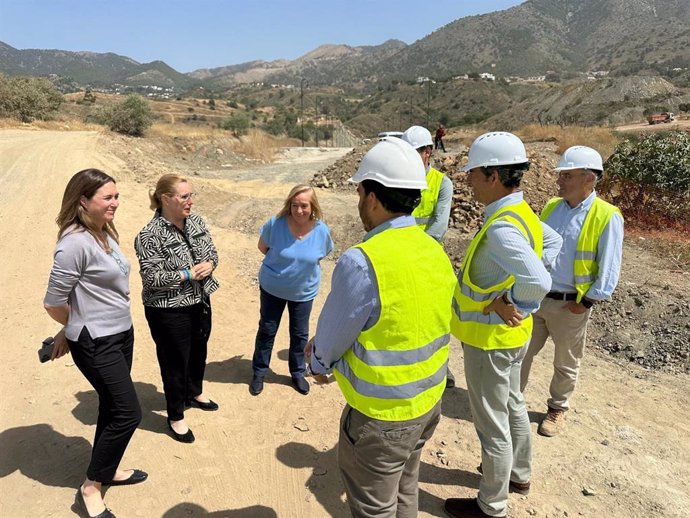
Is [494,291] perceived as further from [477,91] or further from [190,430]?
[477,91]

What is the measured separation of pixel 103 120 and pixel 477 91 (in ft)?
259

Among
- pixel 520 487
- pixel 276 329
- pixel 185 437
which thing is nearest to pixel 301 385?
pixel 276 329

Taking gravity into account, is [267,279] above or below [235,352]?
above

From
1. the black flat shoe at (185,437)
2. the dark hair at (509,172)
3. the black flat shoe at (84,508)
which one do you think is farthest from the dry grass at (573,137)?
the black flat shoe at (84,508)

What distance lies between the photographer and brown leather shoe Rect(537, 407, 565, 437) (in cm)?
358

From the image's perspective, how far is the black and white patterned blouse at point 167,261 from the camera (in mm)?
2922

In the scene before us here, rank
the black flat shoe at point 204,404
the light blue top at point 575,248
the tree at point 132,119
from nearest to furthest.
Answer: the light blue top at point 575,248 → the black flat shoe at point 204,404 → the tree at point 132,119

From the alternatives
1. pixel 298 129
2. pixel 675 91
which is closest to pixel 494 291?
pixel 298 129

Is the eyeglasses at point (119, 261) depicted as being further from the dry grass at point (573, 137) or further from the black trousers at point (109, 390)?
the dry grass at point (573, 137)

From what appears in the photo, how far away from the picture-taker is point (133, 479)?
2.91m

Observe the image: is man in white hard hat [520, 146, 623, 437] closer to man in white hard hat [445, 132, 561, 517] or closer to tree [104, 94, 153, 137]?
man in white hard hat [445, 132, 561, 517]

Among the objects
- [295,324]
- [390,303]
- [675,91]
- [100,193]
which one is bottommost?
[295,324]

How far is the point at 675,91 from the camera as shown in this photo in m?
53.2

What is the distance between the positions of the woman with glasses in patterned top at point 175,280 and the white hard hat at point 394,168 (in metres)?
1.73
